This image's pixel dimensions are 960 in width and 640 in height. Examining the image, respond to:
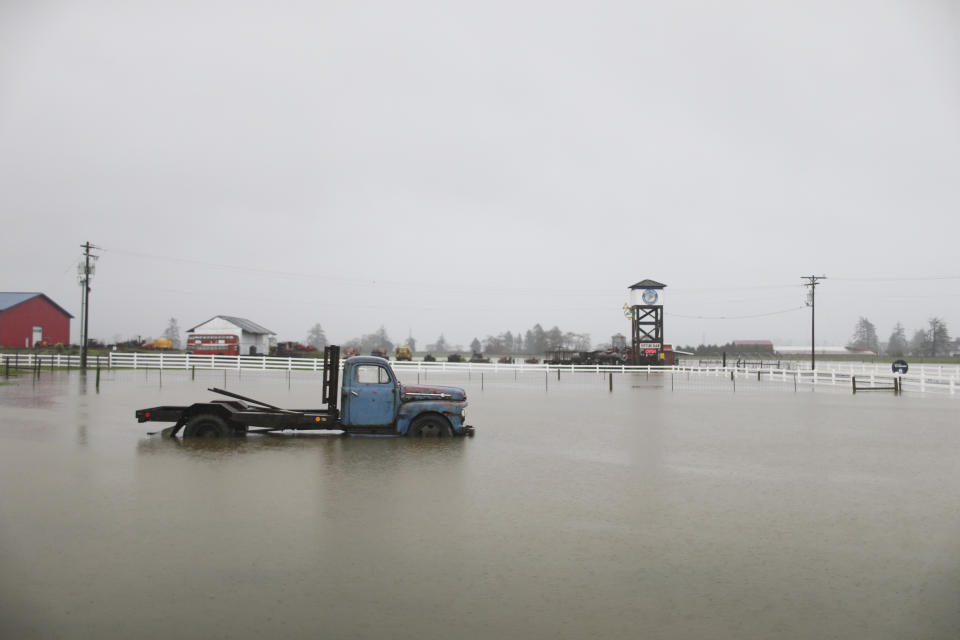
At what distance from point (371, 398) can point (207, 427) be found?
151 inches

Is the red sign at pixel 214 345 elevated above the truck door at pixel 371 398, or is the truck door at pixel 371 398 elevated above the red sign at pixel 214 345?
the red sign at pixel 214 345

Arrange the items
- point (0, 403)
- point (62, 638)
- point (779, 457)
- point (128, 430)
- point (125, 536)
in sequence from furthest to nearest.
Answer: point (0, 403) → point (128, 430) → point (779, 457) → point (125, 536) → point (62, 638)

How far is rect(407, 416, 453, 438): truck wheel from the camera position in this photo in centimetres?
1398

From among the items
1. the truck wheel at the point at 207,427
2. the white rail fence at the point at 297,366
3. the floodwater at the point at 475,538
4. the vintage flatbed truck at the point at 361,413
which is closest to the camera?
the floodwater at the point at 475,538

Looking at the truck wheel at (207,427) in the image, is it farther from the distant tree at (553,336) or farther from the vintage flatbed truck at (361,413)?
the distant tree at (553,336)

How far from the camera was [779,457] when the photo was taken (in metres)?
11.9

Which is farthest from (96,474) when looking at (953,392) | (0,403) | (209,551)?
(953,392)

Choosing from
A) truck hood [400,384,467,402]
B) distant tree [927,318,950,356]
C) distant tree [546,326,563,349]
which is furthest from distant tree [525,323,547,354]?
truck hood [400,384,467,402]

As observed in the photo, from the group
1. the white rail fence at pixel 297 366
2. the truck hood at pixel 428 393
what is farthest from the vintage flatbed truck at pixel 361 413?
the white rail fence at pixel 297 366

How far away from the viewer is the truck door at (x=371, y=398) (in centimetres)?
1395

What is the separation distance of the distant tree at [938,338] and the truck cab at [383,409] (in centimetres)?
13333

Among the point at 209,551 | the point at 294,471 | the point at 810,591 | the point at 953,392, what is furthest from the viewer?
the point at 953,392

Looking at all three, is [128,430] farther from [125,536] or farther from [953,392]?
[953,392]

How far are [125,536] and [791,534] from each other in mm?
7535
